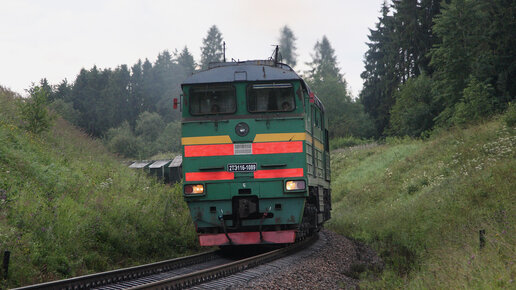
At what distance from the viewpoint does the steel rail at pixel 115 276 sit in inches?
283

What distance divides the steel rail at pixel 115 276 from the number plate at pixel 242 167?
6.70 ft

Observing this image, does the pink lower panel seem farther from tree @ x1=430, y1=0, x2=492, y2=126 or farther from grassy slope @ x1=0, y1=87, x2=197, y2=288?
tree @ x1=430, y1=0, x2=492, y2=126

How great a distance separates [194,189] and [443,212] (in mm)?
7486

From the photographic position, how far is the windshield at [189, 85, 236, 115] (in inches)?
438

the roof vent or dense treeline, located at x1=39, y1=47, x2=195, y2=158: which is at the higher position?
dense treeline, located at x1=39, y1=47, x2=195, y2=158

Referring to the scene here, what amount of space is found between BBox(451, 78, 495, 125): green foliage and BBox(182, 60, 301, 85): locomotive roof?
2038 centimetres

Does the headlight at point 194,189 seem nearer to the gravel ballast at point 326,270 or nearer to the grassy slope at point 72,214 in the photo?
the grassy slope at point 72,214

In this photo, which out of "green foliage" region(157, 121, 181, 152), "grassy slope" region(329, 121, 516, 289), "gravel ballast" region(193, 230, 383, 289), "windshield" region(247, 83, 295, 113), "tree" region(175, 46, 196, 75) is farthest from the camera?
"tree" region(175, 46, 196, 75)

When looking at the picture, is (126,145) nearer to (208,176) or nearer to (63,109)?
(63,109)

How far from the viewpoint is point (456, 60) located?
33750mm

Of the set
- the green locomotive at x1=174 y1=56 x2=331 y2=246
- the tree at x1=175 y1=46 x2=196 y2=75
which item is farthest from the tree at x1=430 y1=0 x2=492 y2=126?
the tree at x1=175 y1=46 x2=196 y2=75

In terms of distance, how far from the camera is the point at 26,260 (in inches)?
326

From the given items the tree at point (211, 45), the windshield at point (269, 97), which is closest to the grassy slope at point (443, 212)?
the windshield at point (269, 97)

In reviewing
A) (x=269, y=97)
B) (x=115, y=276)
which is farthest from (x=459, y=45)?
(x=115, y=276)
